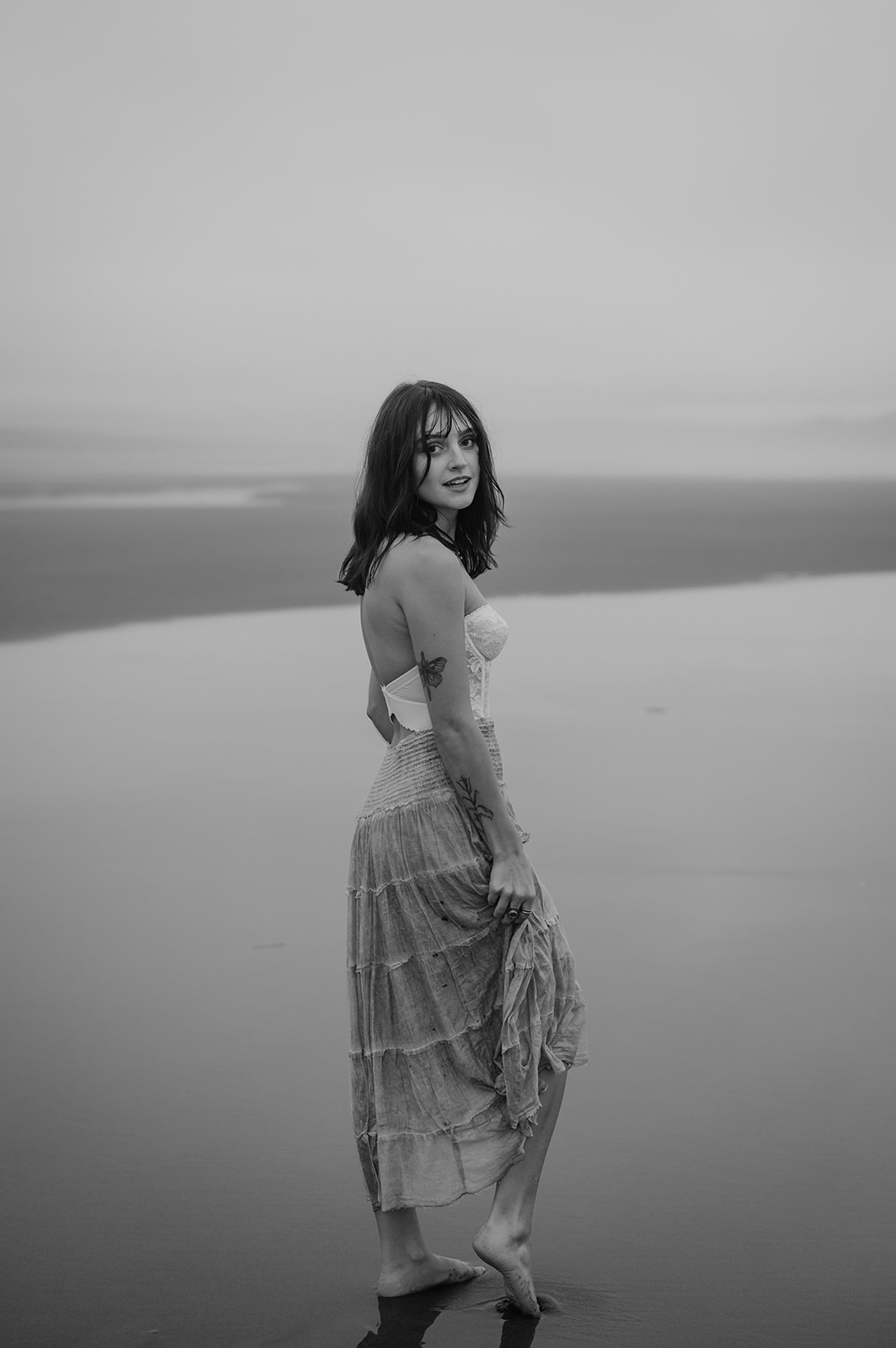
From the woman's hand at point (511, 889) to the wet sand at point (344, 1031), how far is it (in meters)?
0.70

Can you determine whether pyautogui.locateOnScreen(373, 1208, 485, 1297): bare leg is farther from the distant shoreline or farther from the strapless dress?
the distant shoreline

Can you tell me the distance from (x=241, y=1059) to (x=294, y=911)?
0.98 metres

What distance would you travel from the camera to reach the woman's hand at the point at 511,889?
7.49 ft

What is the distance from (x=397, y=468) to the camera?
236cm

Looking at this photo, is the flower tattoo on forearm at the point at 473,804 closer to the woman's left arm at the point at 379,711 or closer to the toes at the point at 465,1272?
the woman's left arm at the point at 379,711

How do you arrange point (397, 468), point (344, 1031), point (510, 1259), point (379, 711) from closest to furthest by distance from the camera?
point (510, 1259)
point (397, 468)
point (379, 711)
point (344, 1031)

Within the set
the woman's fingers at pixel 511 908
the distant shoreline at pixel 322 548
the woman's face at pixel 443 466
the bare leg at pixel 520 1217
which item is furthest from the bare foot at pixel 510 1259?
the distant shoreline at pixel 322 548

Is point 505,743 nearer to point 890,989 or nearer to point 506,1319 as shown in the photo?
point 890,989

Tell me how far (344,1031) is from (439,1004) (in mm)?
1175

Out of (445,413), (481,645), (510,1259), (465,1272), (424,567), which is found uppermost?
(445,413)

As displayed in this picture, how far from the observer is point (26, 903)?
14.0 feet

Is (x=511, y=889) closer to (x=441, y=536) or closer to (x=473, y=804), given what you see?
(x=473, y=804)

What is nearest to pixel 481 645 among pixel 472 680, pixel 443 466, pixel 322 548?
pixel 472 680

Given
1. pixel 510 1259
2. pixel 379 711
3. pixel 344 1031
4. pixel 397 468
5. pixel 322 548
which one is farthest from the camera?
pixel 322 548
